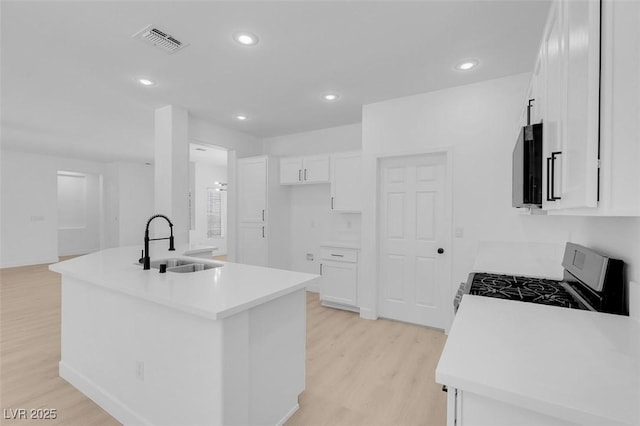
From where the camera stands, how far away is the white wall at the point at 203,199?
8578 millimetres

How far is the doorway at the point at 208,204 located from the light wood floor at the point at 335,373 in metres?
4.82

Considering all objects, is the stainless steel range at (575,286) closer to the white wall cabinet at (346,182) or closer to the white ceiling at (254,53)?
the white ceiling at (254,53)

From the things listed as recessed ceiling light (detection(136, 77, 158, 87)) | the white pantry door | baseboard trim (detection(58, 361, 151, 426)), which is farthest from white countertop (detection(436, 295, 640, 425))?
recessed ceiling light (detection(136, 77, 158, 87))

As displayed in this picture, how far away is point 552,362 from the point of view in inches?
33.3

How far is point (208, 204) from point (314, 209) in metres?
5.17

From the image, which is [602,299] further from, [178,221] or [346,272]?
[178,221]

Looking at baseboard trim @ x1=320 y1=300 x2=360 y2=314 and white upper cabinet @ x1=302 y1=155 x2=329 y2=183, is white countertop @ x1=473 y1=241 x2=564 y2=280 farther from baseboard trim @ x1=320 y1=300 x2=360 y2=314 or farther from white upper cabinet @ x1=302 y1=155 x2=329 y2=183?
white upper cabinet @ x1=302 y1=155 x2=329 y2=183

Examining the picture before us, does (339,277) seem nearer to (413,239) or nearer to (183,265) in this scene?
(413,239)

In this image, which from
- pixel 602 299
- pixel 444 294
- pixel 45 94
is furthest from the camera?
pixel 45 94

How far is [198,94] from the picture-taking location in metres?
3.43

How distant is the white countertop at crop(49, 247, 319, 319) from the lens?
1.41 m

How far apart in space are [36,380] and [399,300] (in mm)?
3478

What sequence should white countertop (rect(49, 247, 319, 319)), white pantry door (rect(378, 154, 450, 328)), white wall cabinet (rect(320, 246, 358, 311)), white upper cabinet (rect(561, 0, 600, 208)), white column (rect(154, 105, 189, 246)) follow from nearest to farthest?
1. white upper cabinet (rect(561, 0, 600, 208))
2. white countertop (rect(49, 247, 319, 319))
3. white pantry door (rect(378, 154, 450, 328))
4. white column (rect(154, 105, 189, 246))
5. white wall cabinet (rect(320, 246, 358, 311))

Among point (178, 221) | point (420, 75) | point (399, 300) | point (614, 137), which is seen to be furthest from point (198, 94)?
point (614, 137)
